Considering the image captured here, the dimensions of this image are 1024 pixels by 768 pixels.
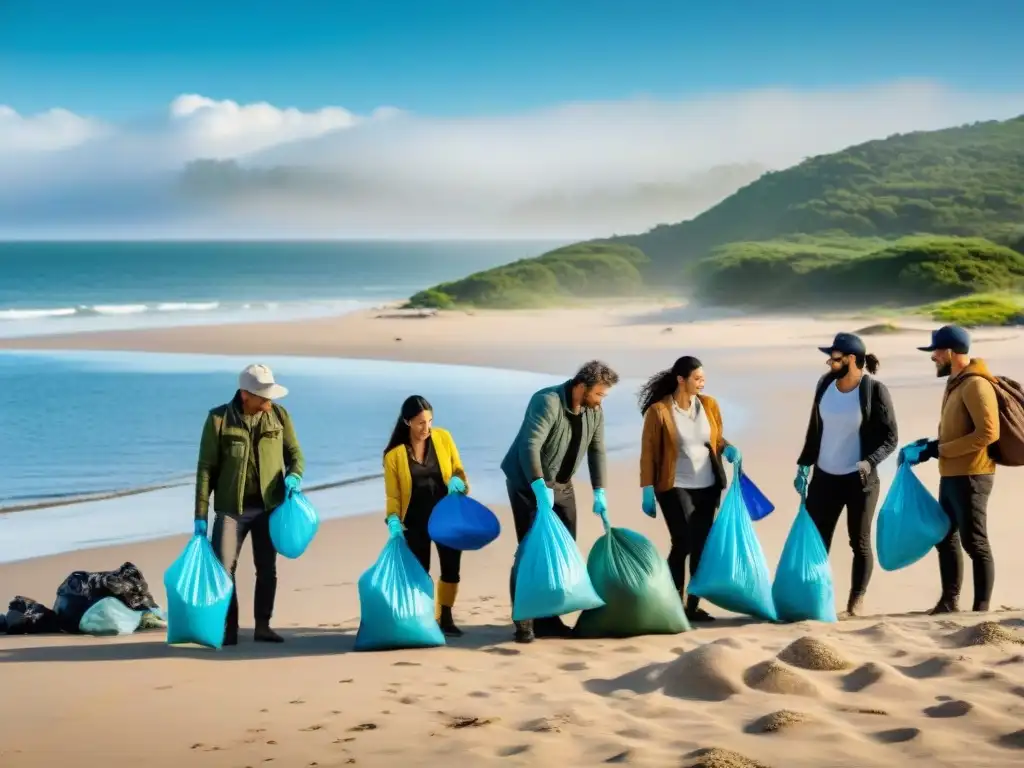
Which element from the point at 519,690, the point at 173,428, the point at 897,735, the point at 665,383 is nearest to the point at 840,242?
the point at 173,428

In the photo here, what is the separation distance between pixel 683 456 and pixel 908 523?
46.9 inches

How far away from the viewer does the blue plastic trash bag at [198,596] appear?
21.3 ft

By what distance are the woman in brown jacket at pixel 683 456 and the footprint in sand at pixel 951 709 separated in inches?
83.0

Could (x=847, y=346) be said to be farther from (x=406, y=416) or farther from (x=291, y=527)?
(x=291, y=527)

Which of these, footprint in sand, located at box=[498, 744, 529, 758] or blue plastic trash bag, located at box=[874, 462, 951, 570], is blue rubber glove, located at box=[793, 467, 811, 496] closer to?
blue plastic trash bag, located at box=[874, 462, 951, 570]

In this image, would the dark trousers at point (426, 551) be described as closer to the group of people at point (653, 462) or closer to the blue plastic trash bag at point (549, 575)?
the group of people at point (653, 462)

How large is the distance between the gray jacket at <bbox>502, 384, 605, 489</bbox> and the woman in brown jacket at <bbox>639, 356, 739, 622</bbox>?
0.95ft

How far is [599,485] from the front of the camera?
688 cm

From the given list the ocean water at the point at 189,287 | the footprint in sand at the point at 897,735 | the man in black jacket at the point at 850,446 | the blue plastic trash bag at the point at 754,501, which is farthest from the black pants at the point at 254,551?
the ocean water at the point at 189,287

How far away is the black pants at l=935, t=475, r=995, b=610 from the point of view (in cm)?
681

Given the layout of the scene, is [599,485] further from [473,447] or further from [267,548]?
[473,447]

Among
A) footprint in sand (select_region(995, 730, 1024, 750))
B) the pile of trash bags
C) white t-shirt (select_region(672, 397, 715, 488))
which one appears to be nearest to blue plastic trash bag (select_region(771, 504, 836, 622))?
white t-shirt (select_region(672, 397, 715, 488))

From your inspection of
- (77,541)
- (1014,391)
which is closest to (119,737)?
(1014,391)

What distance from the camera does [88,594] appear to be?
7242mm
